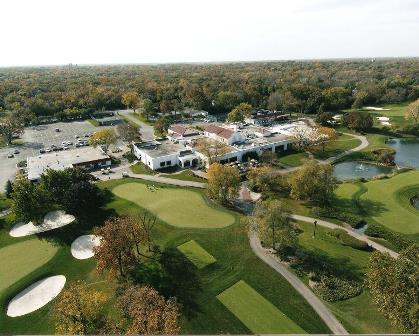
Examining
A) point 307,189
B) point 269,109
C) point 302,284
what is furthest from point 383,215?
point 269,109

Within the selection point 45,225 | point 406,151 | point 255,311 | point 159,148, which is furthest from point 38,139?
point 406,151

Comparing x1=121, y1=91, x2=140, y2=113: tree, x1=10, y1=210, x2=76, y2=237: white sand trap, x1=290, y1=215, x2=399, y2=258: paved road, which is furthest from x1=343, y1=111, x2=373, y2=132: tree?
x1=10, y1=210, x2=76, y2=237: white sand trap

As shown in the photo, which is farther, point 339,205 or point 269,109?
point 269,109

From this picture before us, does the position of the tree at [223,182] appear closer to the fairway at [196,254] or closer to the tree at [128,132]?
the fairway at [196,254]

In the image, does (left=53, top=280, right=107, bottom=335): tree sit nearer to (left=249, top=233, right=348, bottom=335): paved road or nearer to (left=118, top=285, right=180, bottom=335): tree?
(left=118, top=285, right=180, bottom=335): tree

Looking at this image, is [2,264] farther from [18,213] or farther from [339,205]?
[339,205]

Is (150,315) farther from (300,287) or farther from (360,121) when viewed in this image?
(360,121)
